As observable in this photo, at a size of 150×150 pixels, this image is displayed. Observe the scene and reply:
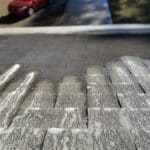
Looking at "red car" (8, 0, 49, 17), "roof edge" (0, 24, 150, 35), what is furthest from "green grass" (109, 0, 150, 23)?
"roof edge" (0, 24, 150, 35)

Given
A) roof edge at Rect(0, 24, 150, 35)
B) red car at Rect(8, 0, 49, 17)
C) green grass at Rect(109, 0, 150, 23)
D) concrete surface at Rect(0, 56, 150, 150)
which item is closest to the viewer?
concrete surface at Rect(0, 56, 150, 150)

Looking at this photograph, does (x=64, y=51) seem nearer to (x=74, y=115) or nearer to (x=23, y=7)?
(x=74, y=115)

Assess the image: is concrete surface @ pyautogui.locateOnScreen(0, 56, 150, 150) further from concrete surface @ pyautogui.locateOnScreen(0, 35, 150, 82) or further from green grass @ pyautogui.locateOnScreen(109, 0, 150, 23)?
green grass @ pyautogui.locateOnScreen(109, 0, 150, 23)

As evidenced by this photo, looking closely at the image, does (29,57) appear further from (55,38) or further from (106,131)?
(106,131)

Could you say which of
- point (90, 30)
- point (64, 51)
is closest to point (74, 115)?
point (64, 51)

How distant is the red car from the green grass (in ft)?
16.1

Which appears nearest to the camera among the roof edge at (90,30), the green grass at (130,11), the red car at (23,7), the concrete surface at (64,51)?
the concrete surface at (64,51)

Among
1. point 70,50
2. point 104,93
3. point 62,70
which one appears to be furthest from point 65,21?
point 104,93

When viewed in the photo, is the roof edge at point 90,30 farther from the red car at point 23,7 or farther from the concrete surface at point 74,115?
the red car at point 23,7

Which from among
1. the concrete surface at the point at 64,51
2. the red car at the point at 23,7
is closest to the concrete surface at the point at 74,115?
the concrete surface at the point at 64,51

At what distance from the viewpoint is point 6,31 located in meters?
11.8

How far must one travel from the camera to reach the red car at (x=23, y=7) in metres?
22.6

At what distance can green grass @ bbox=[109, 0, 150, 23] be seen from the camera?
18.9 metres

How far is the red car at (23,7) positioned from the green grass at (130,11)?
4901mm
